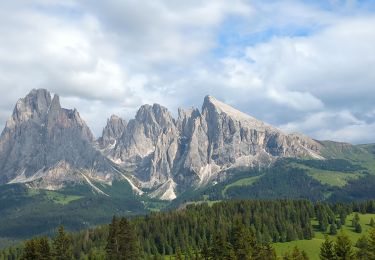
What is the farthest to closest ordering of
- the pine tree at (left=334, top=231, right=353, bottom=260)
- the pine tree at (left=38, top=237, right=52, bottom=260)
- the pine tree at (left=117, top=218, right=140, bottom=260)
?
the pine tree at (left=117, top=218, right=140, bottom=260)
the pine tree at (left=38, top=237, right=52, bottom=260)
the pine tree at (left=334, top=231, right=353, bottom=260)

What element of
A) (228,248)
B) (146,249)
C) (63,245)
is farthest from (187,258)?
(63,245)

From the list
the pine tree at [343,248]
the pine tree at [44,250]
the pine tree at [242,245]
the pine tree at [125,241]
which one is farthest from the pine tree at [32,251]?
the pine tree at [343,248]

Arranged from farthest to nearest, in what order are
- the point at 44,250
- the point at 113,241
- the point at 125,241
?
1. the point at 113,241
2. the point at 125,241
3. the point at 44,250

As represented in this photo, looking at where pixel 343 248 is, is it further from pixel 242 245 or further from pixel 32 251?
pixel 32 251

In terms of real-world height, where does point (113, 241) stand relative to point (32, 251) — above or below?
above

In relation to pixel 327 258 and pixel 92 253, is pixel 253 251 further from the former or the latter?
pixel 92 253

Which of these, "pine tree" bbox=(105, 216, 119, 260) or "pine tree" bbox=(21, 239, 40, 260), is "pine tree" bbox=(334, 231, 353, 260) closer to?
"pine tree" bbox=(105, 216, 119, 260)

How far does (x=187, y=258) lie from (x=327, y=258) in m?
87.8

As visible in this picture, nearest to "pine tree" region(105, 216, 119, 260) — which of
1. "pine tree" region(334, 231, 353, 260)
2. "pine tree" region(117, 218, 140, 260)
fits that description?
"pine tree" region(117, 218, 140, 260)

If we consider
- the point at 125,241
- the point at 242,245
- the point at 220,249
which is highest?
the point at 125,241

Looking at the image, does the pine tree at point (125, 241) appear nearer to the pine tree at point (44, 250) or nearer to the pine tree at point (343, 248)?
the pine tree at point (44, 250)

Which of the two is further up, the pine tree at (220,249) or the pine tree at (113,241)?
the pine tree at (113,241)

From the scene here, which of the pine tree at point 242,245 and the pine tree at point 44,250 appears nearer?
the pine tree at point 44,250

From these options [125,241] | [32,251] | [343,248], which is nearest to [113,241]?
[125,241]
